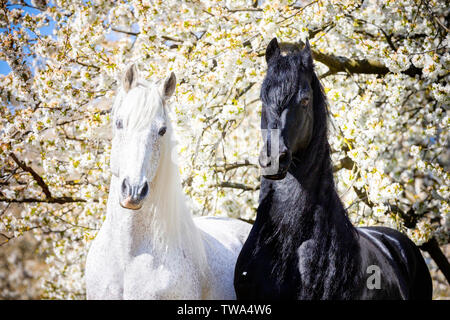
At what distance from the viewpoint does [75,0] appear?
18.5ft

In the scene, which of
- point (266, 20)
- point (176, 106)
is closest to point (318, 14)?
point (266, 20)

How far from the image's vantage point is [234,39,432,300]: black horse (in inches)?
114

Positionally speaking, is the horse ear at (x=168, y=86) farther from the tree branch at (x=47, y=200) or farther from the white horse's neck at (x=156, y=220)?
the tree branch at (x=47, y=200)

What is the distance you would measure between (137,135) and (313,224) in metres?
1.27

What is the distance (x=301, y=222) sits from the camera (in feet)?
9.78

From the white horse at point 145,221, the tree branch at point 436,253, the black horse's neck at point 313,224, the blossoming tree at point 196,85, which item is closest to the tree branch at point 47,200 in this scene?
the blossoming tree at point 196,85

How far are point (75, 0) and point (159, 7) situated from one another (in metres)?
1.10

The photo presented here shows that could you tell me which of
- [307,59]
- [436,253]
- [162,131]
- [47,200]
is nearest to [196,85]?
[307,59]

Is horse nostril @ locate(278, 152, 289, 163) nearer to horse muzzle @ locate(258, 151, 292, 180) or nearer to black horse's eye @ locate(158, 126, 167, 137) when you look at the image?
horse muzzle @ locate(258, 151, 292, 180)

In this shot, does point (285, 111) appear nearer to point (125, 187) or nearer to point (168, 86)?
point (168, 86)

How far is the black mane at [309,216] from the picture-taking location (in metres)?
2.91

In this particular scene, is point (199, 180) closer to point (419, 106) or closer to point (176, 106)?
point (176, 106)

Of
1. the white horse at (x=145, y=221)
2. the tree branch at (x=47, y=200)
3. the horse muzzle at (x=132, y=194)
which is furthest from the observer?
the tree branch at (x=47, y=200)

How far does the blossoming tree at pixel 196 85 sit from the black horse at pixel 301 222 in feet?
4.28
